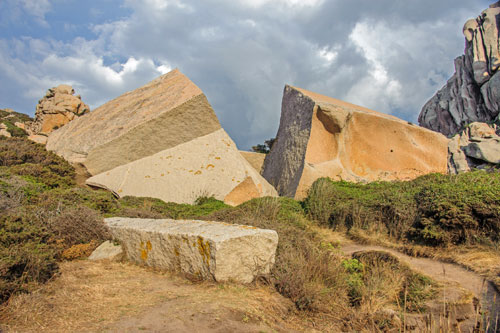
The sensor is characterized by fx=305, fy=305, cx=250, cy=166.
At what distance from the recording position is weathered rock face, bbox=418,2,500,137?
1368 inches

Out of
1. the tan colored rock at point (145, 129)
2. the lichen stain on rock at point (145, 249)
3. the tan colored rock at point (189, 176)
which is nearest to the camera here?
the lichen stain on rock at point (145, 249)

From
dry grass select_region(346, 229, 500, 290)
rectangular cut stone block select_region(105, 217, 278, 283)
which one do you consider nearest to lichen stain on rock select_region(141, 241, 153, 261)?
rectangular cut stone block select_region(105, 217, 278, 283)

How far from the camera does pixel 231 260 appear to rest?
9.96 feet

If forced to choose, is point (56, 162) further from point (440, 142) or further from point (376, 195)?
point (440, 142)

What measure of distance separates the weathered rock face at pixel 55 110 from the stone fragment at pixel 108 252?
17.9 m

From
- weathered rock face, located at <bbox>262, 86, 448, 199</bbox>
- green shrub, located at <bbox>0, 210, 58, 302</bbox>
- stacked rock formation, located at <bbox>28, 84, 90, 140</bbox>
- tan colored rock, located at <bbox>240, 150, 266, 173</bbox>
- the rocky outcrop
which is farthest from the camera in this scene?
stacked rock formation, located at <bbox>28, 84, 90, 140</bbox>

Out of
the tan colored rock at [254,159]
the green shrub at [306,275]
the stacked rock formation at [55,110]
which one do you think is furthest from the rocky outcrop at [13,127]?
the green shrub at [306,275]

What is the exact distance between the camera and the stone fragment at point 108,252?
395cm

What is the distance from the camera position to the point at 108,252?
13.3ft

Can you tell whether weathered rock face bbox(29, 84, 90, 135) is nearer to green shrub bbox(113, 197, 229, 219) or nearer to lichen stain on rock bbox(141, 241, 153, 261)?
green shrub bbox(113, 197, 229, 219)

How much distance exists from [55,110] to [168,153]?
50.0 ft

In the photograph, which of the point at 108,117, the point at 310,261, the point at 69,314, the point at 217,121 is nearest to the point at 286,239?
the point at 310,261

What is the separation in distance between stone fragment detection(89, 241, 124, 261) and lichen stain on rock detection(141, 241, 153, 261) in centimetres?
47

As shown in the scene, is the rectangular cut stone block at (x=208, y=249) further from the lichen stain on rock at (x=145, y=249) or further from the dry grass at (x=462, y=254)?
the dry grass at (x=462, y=254)
